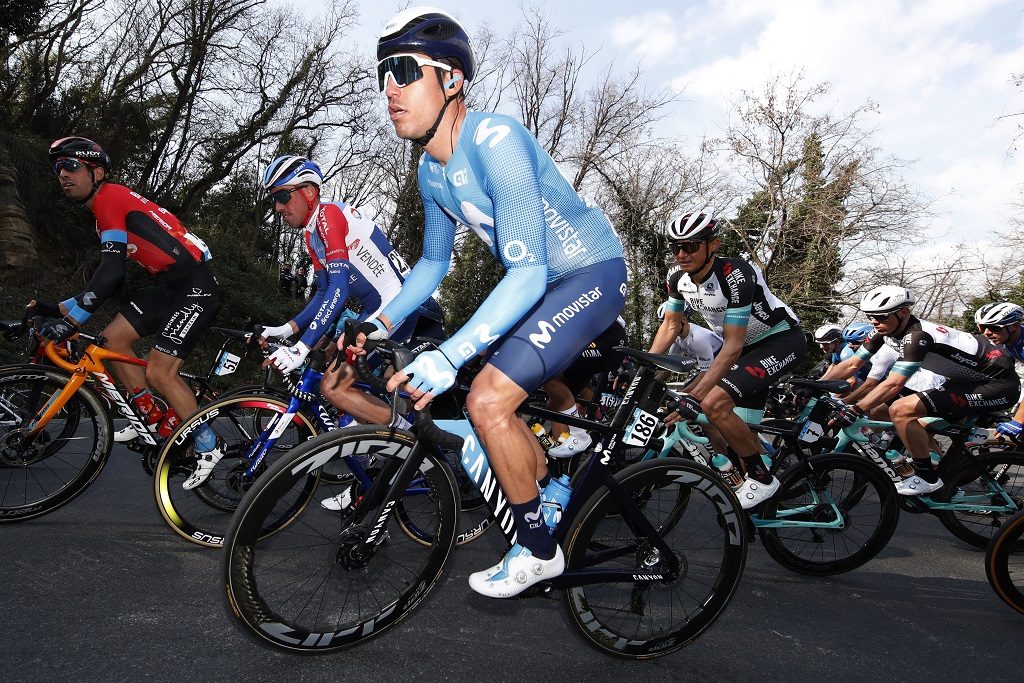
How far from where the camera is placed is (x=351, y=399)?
409 centimetres

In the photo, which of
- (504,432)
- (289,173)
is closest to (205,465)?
(289,173)

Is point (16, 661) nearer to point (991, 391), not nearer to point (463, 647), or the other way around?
point (463, 647)

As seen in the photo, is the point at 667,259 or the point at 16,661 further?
the point at 667,259

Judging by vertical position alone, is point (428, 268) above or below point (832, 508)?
above

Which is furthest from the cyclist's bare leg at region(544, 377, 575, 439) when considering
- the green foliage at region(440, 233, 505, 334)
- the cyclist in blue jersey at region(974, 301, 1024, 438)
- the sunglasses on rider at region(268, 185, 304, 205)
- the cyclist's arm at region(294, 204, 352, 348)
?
the green foliage at region(440, 233, 505, 334)

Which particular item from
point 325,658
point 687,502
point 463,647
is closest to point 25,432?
point 325,658

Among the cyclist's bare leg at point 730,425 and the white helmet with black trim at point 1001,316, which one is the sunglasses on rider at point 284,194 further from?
the white helmet with black trim at point 1001,316

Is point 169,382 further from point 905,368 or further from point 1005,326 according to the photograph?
point 1005,326

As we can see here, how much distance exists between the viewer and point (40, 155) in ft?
53.3

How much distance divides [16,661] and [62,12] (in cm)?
2169

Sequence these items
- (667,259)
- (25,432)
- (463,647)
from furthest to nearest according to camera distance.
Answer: (667,259) < (25,432) < (463,647)

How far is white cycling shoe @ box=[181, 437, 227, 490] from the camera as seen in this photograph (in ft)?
12.6

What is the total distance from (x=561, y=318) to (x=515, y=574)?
37.9 inches

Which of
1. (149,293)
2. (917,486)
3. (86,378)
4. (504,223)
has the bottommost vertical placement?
(86,378)
